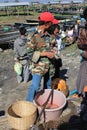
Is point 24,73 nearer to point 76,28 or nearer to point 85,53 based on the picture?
point 85,53

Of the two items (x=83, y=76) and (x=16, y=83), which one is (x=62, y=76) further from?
(x=83, y=76)

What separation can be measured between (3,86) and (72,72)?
2.38 metres

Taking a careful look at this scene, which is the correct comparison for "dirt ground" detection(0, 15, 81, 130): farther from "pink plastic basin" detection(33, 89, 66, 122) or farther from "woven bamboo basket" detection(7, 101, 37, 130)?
"woven bamboo basket" detection(7, 101, 37, 130)

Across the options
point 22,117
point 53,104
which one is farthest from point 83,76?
point 22,117

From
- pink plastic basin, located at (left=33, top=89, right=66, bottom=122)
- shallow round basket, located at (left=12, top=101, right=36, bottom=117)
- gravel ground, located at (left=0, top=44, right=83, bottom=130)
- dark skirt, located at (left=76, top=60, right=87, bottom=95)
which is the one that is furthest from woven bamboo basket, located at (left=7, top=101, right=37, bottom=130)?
dark skirt, located at (left=76, top=60, right=87, bottom=95)

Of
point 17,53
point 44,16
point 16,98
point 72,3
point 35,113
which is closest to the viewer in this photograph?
point 35,113

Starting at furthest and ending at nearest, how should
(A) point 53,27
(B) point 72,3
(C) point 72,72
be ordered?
(B) point 72,3
(C) point 72,72
(A) point 53,27

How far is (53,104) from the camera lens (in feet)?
16.9

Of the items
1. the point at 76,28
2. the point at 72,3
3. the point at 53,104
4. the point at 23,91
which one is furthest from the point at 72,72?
the point at 72,3

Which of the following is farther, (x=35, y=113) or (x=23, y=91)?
(x=23, y=91)

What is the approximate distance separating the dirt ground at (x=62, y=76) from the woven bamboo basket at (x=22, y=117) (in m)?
0.23

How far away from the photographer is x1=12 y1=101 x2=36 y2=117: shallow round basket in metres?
4.61

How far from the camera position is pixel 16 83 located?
789 centimetres

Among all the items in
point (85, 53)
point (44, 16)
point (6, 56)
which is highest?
point (44, 16)
